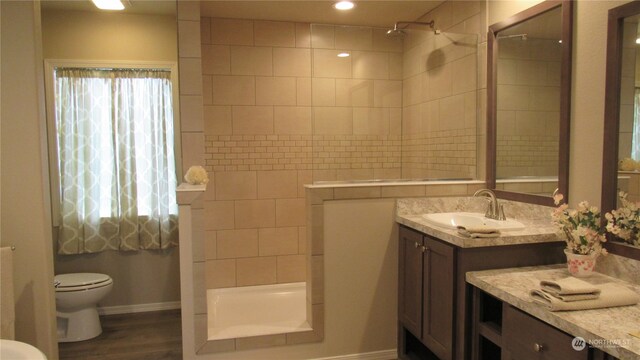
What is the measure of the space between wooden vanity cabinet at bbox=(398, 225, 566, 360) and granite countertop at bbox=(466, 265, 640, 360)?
84mm

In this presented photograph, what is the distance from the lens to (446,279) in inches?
88.7

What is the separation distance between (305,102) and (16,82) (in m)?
2.12

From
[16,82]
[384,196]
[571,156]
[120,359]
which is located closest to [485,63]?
[571,156]

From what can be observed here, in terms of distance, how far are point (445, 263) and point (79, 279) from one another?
9.23 ft

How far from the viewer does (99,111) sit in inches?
144

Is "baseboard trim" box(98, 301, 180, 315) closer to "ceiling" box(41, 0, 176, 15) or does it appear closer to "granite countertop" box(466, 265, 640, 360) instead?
"ceiling" box(41, 0, 176, 15)

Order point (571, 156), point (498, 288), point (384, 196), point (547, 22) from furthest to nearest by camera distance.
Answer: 1. point (384, 196)
2. point (547, 22)
3. point (571, 156)
4. point (498, 288)

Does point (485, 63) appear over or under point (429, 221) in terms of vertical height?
over

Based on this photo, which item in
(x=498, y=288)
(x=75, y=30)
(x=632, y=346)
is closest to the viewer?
(x=632, y=346)

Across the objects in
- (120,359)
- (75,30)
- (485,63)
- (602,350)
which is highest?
(75,30)

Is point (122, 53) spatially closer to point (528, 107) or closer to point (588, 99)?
point (528, 107)

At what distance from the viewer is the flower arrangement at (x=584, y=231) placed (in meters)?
1.93

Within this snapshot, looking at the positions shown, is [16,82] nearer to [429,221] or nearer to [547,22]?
[429,221]

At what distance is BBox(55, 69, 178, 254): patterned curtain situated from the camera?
11.9ft
